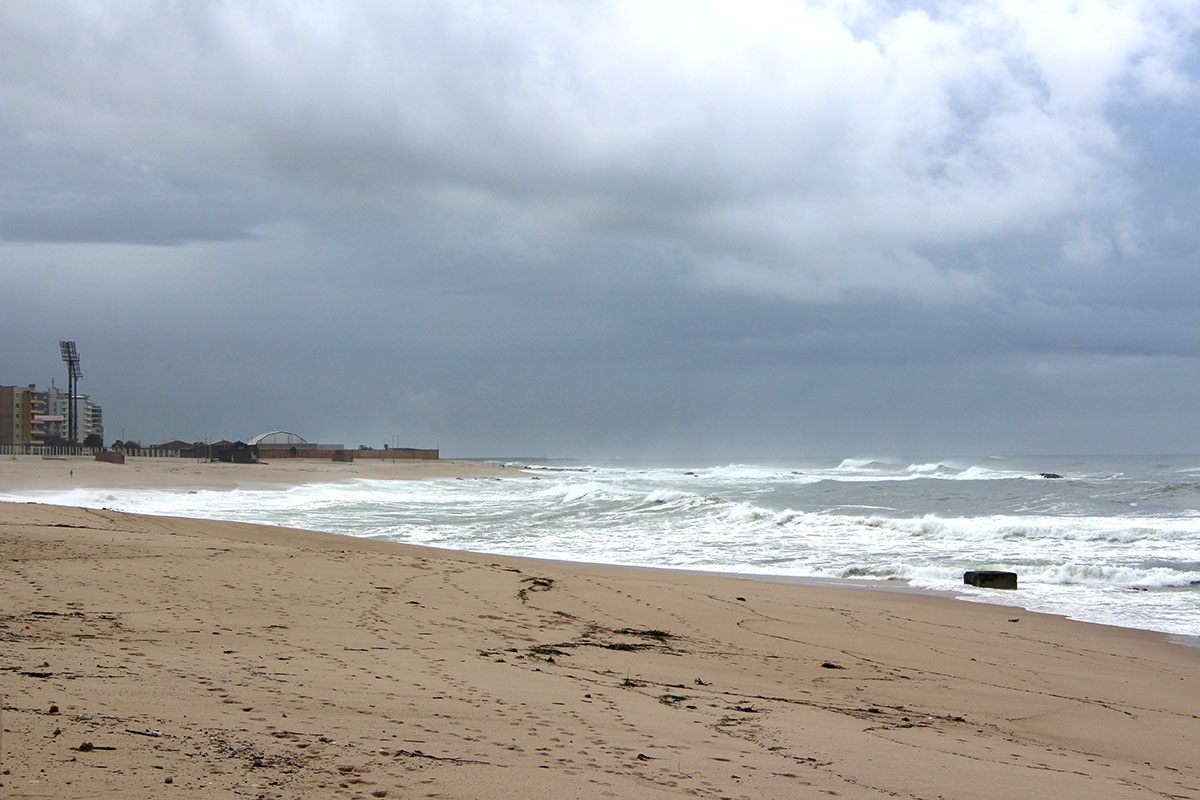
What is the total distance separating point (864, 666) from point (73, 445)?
276 ft

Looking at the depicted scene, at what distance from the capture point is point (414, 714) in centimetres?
464

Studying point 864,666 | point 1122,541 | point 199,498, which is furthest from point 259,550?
point 199,498

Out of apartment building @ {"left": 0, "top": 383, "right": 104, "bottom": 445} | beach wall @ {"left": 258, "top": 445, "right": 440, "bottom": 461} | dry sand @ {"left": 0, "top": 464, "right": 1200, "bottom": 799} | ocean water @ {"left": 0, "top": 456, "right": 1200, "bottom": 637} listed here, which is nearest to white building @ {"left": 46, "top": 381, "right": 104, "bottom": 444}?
apartment building @ {"left": 0, "top": 383, "right": 104, "bottom": 445}

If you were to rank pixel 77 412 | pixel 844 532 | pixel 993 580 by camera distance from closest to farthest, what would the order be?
pixel 993 580 → pixel 844 532 → pixel 77 412

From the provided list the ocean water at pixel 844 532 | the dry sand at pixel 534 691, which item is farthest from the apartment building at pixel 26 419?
the dry sand at pixel 534 691

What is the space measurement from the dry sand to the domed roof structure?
105488 mm

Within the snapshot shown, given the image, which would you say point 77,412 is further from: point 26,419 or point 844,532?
point 844,532

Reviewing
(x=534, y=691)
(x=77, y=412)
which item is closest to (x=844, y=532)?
(x=534, y=691)

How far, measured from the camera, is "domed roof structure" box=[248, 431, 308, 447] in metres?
111

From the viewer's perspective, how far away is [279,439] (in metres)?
113

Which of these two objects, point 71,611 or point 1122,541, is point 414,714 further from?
point 1122,541

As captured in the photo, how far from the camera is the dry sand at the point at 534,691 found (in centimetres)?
374

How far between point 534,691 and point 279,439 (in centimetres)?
11486

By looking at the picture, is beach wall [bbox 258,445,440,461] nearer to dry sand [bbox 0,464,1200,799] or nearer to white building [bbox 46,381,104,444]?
white building [bbox 46,381,104,444]
